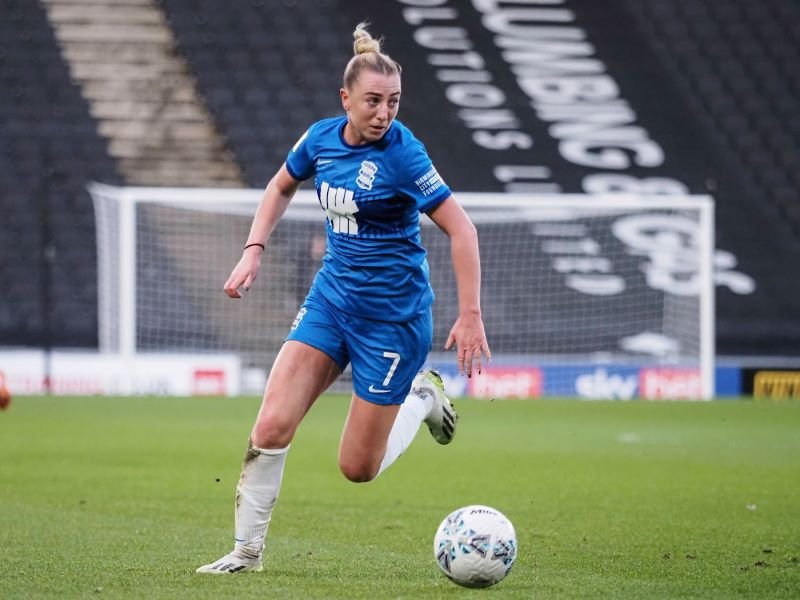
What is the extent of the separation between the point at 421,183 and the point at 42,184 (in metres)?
17.3

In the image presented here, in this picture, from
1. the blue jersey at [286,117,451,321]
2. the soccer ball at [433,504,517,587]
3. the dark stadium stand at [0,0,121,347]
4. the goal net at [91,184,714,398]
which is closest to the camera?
the soccer ball at [433,504,517,587]

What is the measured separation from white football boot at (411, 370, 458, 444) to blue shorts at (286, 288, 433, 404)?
84cm

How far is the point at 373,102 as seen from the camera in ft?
16.7

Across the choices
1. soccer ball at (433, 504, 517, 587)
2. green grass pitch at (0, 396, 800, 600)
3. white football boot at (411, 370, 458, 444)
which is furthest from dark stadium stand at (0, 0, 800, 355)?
soccer ball at (433, 504, 517, 587)

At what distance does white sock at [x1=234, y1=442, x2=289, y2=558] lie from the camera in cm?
527

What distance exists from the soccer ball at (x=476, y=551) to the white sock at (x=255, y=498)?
699 millimetres

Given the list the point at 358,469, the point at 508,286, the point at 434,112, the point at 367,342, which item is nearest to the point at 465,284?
the point at 367,342

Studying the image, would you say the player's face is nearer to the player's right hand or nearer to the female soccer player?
the female soccer player

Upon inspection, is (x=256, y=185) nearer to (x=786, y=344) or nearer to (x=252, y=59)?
(x=252, y=59)

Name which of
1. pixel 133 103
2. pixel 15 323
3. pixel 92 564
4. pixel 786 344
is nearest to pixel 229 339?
pixel 15 323

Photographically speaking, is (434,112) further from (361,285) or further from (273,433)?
(273,433)

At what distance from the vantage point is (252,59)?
78.8 feet

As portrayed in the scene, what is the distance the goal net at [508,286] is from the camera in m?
18.9

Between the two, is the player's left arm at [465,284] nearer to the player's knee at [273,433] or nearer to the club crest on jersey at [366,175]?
the club crest on jersey at [366,175]
